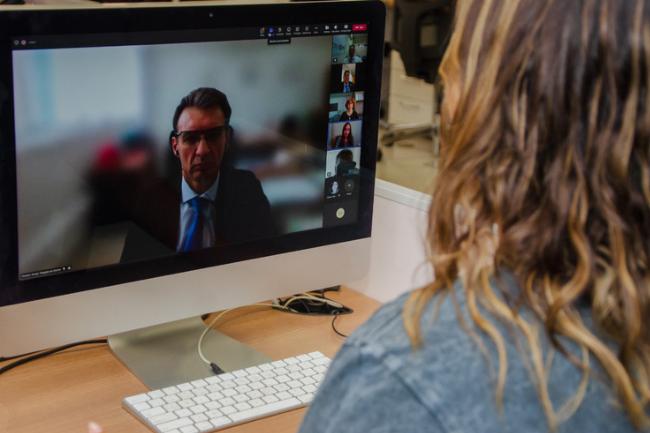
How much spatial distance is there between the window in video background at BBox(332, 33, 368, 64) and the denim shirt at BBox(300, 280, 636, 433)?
68cm

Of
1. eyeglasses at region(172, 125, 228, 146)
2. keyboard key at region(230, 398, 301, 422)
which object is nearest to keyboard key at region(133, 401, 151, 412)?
keyboard key at region(230, 398, 301, 422)

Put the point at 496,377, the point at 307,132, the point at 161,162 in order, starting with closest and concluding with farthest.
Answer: the point at 496,377, the point at 161,162, the point at 307,132

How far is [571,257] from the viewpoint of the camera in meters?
0.65

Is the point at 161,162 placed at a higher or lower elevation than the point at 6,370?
higher

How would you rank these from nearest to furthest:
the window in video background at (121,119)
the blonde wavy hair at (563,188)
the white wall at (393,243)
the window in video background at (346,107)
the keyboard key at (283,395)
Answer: the blonde wavy hair at (563,188), the window in video background at (121,119), the keyboard key at (283,395), the window in video background at (346,107), the white wall at (393,243)

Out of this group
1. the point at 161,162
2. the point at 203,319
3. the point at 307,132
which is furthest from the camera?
the point at 203,319

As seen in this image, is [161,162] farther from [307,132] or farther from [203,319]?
[203,319]

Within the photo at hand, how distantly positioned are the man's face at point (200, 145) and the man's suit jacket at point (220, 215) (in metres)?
0.02

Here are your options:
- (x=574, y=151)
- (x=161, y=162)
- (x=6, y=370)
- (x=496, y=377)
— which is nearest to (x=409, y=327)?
(x=496, y=377)

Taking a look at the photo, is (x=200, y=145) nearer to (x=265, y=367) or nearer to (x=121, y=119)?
(x=121, y=119)

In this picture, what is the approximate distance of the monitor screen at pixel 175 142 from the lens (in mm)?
1079

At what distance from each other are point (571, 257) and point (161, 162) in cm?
64

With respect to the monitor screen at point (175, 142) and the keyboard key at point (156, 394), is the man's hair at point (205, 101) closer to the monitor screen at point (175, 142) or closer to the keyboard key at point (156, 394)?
the monitor screen at point (175, 142)

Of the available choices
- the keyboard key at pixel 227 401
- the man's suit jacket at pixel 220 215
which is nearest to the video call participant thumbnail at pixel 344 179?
the man's suit jacket at pixel 220 215
